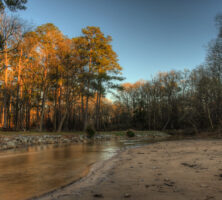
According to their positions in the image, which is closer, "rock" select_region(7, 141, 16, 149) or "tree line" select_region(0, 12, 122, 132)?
"rock" select_region(7, 141, 16, 149)

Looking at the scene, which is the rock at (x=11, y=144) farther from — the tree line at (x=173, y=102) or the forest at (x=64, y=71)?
the tree line at (x=173, y=102)

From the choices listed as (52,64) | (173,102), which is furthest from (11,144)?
(173,102)

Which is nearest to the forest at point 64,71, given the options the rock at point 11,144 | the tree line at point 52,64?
the tree line at point 52,64

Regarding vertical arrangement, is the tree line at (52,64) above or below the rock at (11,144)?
above

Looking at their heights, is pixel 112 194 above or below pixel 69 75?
below

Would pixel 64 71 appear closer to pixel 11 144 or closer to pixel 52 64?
pixel 52 64

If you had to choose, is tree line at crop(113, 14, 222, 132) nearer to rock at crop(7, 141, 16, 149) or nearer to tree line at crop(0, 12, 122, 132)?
tree line at crop(0, 12, 122, 132)

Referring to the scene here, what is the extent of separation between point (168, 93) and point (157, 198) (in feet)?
129

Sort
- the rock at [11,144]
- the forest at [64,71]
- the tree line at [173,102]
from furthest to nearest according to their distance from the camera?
the tree line at [173,102] < the forest at [64,71] < the rock at [11,144]

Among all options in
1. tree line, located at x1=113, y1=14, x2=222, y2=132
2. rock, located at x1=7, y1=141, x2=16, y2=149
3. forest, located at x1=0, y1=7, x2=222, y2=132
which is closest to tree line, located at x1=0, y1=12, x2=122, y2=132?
forest, located at x1=0, y1=7, x2=222, y2=132

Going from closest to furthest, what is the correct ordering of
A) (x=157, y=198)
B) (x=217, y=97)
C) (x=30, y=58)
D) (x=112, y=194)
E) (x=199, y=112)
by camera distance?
(x=157, y=198)
(x=112, y=194)
(x=30, y=58)
(x=217, y=97)
(x=199, y=112)

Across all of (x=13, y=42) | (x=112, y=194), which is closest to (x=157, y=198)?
(x=112, y=194)

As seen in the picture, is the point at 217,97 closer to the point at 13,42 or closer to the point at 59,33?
the point at 59,33

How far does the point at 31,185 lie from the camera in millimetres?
3580
